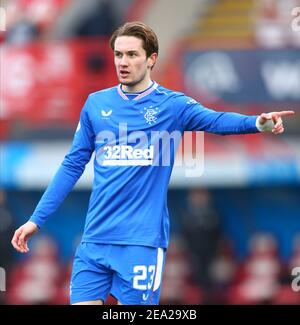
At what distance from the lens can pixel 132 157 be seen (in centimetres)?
701

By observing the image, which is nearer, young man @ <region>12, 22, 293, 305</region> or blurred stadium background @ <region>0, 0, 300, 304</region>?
young man @ <region>12, 22, 293, 305</region>

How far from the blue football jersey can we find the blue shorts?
0.06 metres

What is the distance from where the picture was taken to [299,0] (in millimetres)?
17281

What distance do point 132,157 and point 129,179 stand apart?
5.7 inches

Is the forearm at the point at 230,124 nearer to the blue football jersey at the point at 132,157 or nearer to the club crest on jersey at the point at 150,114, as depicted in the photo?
the blue football jersey at the point at 132,157

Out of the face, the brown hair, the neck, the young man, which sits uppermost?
the brown hair

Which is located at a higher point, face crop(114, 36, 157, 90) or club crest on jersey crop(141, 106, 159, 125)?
face crop(114, 36, 157, 90)

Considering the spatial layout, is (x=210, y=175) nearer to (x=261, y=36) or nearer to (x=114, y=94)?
(x=261, y=36)

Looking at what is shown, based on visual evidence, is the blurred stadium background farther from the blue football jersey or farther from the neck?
the neck

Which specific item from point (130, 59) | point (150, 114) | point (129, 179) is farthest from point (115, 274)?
point (130, 59)

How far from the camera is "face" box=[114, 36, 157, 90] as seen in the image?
275 inches

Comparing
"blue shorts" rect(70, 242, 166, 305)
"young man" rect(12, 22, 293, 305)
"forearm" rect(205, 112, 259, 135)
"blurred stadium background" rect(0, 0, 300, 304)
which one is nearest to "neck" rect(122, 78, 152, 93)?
"young man" rect(12, 22, 293, 305)
